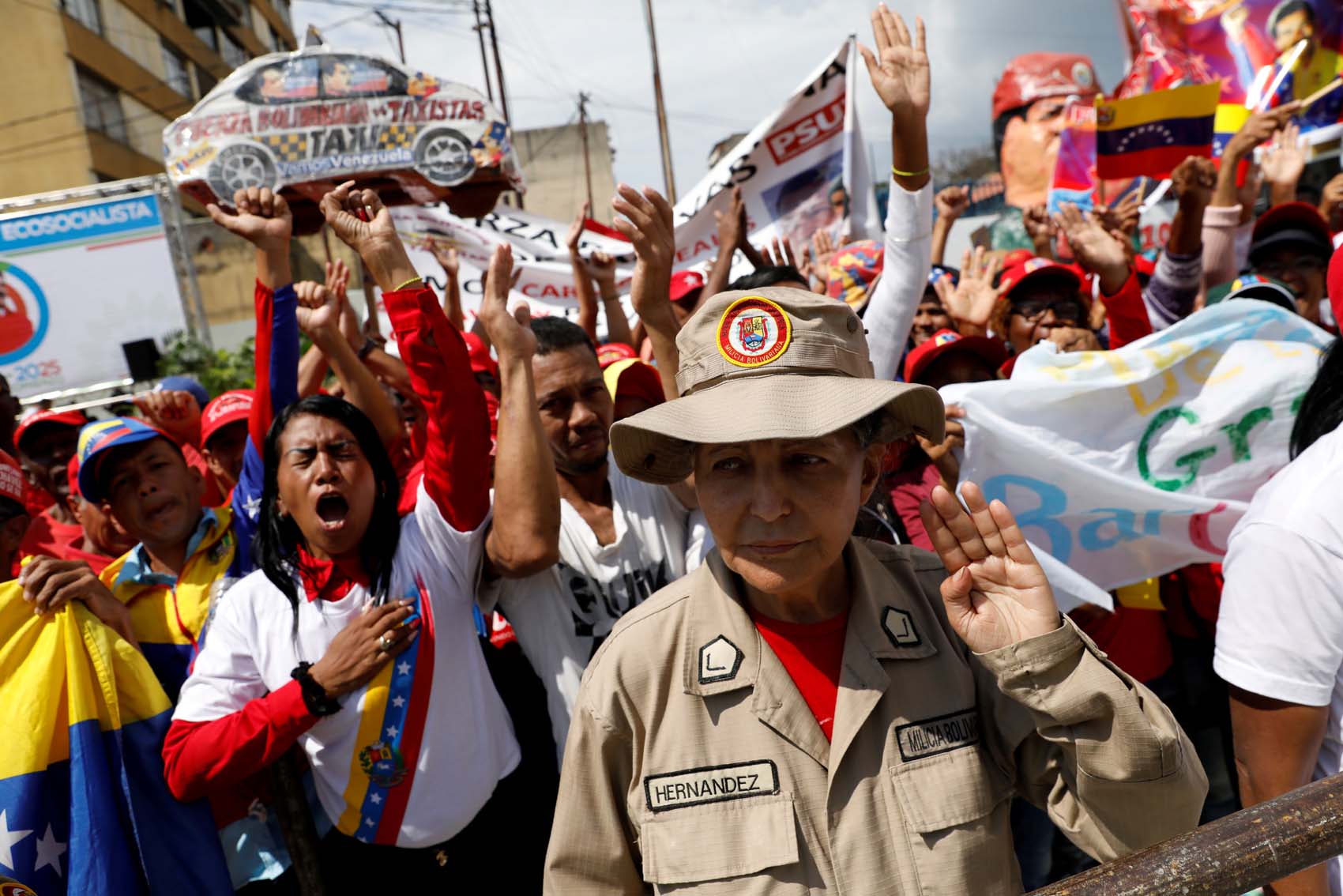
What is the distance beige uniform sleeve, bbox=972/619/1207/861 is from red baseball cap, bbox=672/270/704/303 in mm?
3274

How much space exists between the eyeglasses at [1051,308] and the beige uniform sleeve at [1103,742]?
2692 mm

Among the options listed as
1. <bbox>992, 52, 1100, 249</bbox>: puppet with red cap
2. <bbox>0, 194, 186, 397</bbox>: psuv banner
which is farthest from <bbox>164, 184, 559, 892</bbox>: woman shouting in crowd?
<bbox>992, 52, 1100, 249</bbox>: puppet with red cap

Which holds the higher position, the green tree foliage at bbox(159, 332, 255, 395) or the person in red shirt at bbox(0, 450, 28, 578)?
the green tree foliage at bbox(159, 332, 255, 395)

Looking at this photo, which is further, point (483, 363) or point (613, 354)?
point (483, 363)

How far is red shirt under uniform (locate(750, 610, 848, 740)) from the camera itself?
147cm

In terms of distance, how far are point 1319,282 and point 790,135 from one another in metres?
2.97

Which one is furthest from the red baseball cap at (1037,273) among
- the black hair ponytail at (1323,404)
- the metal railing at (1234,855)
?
the metal railing at (1234,855)

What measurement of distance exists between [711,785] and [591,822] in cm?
21

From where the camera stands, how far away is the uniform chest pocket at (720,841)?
4.40ft

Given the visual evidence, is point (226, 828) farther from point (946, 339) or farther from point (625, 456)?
point (946, 339)

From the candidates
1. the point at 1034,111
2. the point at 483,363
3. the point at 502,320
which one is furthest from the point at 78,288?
the point at 1034,111

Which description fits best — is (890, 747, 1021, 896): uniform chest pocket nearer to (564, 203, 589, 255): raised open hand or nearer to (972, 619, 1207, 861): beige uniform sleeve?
A: (972, 619, 1207, 861): beige uniform sleeve

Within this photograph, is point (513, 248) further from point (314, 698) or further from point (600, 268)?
point (314, 698)

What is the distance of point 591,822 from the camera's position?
146cm
